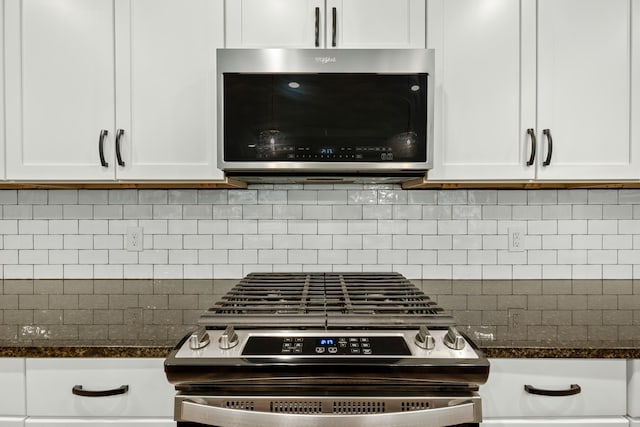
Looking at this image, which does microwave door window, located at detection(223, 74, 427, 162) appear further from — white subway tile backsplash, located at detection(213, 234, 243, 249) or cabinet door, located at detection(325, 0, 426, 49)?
white subway tile backsplash, located at detection(213, 234, 243, 249)

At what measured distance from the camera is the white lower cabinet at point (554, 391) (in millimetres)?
1146

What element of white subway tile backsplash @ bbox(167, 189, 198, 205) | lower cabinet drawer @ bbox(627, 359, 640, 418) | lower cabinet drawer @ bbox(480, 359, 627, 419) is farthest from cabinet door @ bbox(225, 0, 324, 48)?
lower cabinet drawer @ bbox(627, 359, 640, 418)

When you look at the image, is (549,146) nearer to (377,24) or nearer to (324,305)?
(377,24)

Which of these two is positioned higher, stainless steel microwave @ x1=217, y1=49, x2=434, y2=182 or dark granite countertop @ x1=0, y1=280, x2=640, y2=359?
stainless steel microwave @ x1=217, y1=49, x2=434, y2=182

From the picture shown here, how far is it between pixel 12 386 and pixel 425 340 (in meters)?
1.06

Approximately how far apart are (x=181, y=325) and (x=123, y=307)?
0.35m

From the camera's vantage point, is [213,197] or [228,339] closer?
[228,339]

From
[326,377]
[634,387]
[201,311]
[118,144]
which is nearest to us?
[326,377]

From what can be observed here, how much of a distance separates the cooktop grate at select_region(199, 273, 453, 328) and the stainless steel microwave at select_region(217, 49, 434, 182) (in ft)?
1.35

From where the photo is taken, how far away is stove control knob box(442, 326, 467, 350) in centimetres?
103

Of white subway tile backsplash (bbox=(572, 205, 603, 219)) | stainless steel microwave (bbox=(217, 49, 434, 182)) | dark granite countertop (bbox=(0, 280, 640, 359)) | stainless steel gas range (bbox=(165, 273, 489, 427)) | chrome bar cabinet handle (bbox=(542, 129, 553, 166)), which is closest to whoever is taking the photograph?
stainless steel gas range (bbox=(165, 273, 489, 427))

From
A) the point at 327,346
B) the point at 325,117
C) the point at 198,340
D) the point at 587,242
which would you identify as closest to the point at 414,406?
the point at 327,346

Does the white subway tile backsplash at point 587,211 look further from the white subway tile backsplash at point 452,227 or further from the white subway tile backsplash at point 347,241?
the white subway tile backsplash at point 347,241

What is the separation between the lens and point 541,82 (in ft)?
5.27
